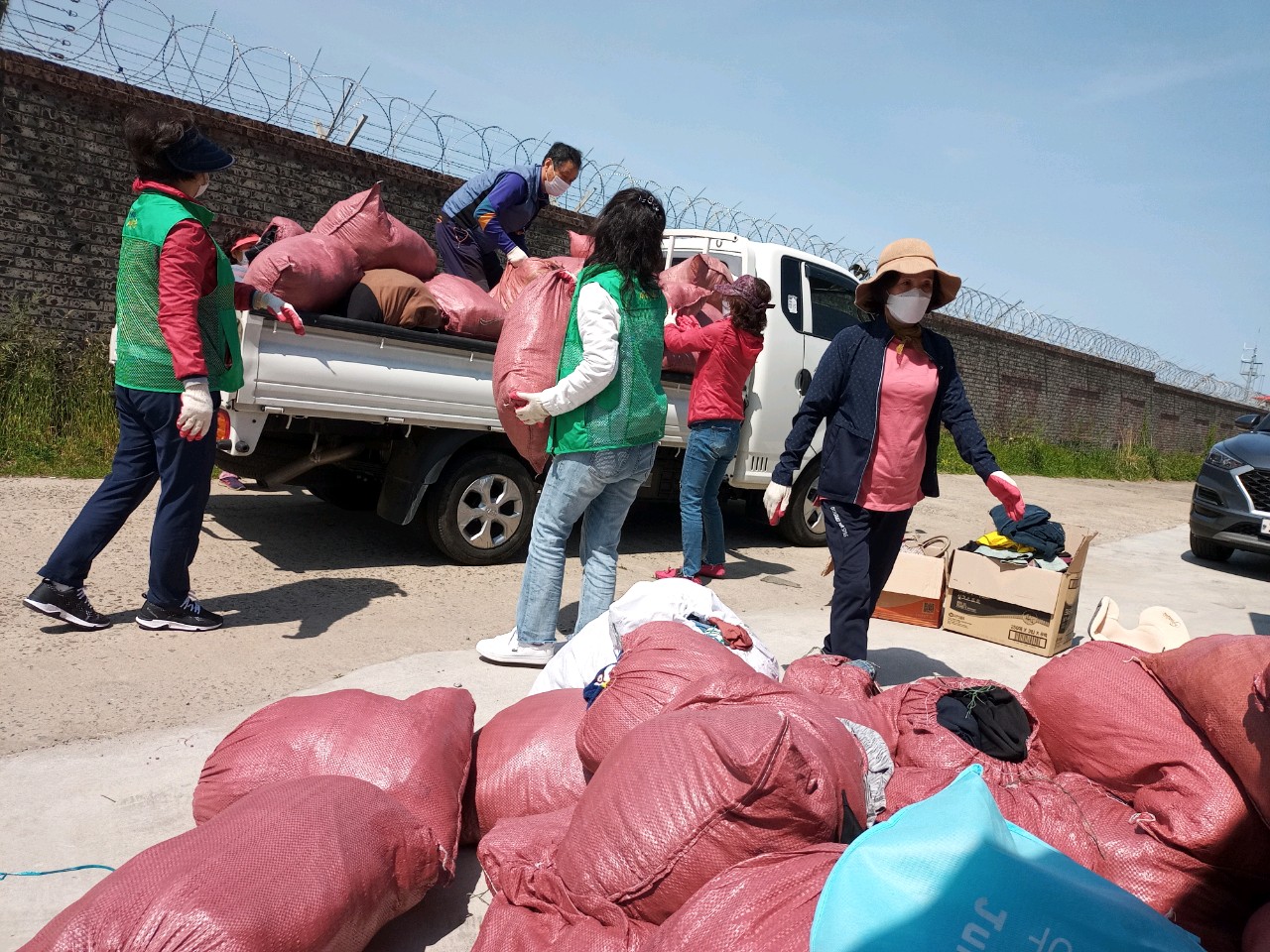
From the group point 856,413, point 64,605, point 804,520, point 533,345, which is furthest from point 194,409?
point 804,520

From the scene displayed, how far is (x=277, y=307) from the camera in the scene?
438 centimetres

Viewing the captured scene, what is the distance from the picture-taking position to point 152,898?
1.59m

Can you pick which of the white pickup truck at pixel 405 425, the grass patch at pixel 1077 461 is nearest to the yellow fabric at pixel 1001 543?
the white pickup truck at pixel 405 425

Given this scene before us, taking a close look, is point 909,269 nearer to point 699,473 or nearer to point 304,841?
point 699,473

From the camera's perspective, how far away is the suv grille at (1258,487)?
8.24 metres

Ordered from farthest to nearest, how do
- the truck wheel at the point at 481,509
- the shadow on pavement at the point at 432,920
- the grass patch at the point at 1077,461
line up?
1. the grass patch at the point at 1077,461
2. the truck wheel at the point at 481,509
3. the shadow on pavement at the point at 432,920

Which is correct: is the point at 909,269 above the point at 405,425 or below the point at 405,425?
above

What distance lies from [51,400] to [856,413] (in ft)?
20.5

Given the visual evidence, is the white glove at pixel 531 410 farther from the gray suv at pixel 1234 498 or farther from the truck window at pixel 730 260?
the gray suv at pixel 1234 498

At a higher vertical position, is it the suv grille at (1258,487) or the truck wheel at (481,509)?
the suv grille at (1258,487)

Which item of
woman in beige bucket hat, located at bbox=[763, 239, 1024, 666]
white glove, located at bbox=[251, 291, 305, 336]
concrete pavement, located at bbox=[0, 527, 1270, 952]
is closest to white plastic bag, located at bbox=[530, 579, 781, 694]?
concrete pavement, located at bbox=[0, 527, 1270, 952]

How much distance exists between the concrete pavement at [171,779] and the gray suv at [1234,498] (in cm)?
457

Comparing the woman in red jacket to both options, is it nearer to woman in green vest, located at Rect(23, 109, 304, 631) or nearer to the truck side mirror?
the truck side mirror

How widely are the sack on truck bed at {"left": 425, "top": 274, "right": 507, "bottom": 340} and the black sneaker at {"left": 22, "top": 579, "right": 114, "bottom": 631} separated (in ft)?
7.22
